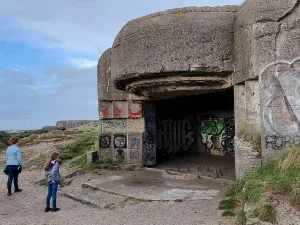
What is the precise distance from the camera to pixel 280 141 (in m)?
7.44

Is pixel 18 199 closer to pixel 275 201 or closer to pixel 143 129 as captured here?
pixel 143 129

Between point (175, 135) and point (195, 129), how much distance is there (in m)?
1.04

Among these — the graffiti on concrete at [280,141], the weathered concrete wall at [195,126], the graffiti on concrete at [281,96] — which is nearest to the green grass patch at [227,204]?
the graffiti on concrete at [280,141]

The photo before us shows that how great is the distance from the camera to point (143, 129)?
1201 cm

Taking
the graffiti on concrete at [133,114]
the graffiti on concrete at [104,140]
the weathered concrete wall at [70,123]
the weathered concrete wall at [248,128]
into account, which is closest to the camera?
the weathered concrete wall at [248,128]

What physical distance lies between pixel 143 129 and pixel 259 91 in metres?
5.10

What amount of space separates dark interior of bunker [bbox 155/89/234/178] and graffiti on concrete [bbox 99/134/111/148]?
6.90ft

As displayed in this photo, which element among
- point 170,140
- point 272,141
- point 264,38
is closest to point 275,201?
point 272,141

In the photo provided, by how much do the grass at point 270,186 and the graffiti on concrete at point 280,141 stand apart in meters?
0.45

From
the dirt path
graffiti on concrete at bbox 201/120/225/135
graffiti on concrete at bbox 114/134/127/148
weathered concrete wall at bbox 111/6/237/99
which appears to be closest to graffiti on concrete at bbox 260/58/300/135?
weathered concrete wall at bbox 111/6/237/99

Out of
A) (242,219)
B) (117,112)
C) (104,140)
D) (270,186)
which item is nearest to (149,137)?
(117,112)

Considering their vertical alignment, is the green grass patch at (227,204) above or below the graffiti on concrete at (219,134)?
below

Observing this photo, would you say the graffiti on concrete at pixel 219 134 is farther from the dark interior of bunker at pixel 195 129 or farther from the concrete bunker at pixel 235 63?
the concrete bunker at pixel 235 63

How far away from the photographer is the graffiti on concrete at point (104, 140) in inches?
486
